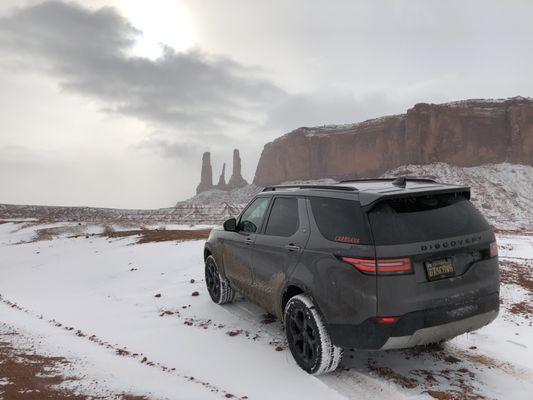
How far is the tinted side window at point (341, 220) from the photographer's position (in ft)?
10.4

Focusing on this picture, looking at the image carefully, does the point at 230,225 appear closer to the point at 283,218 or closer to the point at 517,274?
the point at 283,218

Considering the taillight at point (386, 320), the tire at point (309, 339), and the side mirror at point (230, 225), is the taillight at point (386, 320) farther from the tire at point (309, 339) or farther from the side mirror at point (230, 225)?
the side mirror at point (230, 225)

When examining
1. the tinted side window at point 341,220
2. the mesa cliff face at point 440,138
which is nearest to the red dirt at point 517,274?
the tinted side window at point 341,220

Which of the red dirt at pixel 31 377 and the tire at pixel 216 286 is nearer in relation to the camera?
the red dirt at pixel 31 377

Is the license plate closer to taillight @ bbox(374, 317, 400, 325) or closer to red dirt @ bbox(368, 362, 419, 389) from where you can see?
taillight @ bbox(374, 317, 400, 325)

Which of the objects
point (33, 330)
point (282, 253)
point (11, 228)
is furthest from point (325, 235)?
point (11, 228)

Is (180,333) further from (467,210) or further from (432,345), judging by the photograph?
(467,210)

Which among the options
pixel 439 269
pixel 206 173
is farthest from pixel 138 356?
pixel 206 173

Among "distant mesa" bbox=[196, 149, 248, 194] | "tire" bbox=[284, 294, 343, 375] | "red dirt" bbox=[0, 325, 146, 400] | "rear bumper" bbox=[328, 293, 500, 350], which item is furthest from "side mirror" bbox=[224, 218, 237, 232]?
"distant mesa" bbox=[196, 149, 248, 194]

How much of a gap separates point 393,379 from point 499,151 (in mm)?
79035

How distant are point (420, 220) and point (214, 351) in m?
2.80

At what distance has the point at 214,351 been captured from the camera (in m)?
4.44

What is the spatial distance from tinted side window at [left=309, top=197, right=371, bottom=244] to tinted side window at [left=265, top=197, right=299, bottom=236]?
334 millimetres

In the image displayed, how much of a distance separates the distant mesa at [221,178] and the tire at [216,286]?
123 meters
